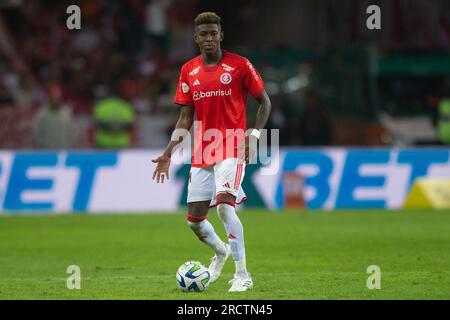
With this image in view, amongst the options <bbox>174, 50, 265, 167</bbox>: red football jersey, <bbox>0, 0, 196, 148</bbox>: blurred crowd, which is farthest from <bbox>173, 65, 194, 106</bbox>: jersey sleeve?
<bbox>0, 0, 196, 148</bbox>: blurred crowd

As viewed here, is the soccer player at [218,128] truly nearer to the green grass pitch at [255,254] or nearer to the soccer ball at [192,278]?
the soccer ball at [192,278]

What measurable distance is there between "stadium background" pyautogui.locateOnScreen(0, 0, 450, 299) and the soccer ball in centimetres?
11

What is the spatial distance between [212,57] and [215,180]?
122 centimetres

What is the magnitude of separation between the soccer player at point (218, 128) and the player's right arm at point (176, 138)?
12mm

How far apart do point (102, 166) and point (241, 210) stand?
9.42ft

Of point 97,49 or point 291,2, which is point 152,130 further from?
point 291,2

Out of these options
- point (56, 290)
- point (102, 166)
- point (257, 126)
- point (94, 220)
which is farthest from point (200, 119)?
point (102, 166)

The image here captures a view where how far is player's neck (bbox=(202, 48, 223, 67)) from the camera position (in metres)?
11.4

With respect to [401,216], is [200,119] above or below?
below

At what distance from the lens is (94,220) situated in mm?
20875

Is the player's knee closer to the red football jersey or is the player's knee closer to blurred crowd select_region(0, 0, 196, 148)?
the red football jersey

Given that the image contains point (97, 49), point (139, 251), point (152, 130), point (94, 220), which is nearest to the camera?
point (139, 251)

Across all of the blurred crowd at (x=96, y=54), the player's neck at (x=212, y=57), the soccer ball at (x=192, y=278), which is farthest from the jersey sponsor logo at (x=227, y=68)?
the blurred crowd at (x=96, y=54)

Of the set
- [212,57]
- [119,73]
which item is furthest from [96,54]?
[212,57]
